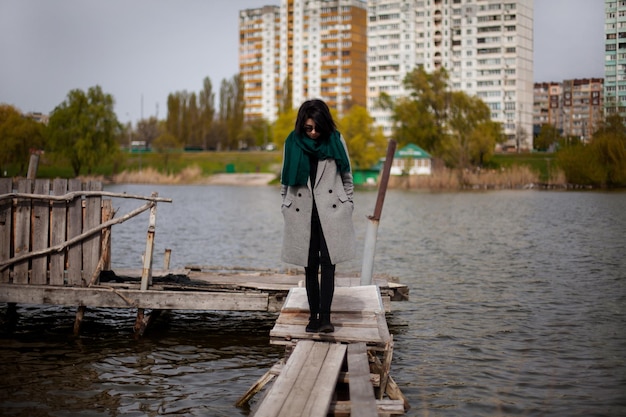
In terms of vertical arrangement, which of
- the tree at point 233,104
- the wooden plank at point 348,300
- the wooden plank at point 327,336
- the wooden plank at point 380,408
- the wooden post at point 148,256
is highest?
the tree at point 233,104

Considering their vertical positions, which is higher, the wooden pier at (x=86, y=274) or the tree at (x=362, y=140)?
the tree at (x=362, y=140)

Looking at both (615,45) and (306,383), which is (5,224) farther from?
(615,45)

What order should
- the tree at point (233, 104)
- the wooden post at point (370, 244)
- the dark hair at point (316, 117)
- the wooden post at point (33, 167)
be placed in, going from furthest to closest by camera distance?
the tree at point (233, 104) → the wooden post at point (33, 167) → the wooden post at point (370, 244) → the dark hair at point (316, 117)

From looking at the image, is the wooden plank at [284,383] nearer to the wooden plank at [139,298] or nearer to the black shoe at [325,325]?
the black shoe at [325,325]

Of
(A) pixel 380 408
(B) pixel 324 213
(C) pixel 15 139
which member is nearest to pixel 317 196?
(B) pixel 324 213

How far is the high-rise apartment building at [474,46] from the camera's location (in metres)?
167

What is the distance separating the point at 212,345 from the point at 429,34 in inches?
6705

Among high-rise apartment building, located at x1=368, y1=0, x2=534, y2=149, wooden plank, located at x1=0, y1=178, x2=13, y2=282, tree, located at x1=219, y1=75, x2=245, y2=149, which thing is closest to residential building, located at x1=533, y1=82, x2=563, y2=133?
high-rise apartment building, located at x1=368, y1=0, x2=534, y2=149

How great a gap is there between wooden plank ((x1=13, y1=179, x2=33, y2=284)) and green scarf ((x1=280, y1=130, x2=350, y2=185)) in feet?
18.3

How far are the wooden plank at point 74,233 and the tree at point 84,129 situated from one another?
8875 cm

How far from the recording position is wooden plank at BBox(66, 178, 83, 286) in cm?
1184

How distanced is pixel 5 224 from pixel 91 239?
1.36m

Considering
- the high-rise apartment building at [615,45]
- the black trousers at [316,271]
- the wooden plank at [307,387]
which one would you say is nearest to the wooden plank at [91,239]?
the black trousers at [316,271]

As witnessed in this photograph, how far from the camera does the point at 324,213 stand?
811 cm
